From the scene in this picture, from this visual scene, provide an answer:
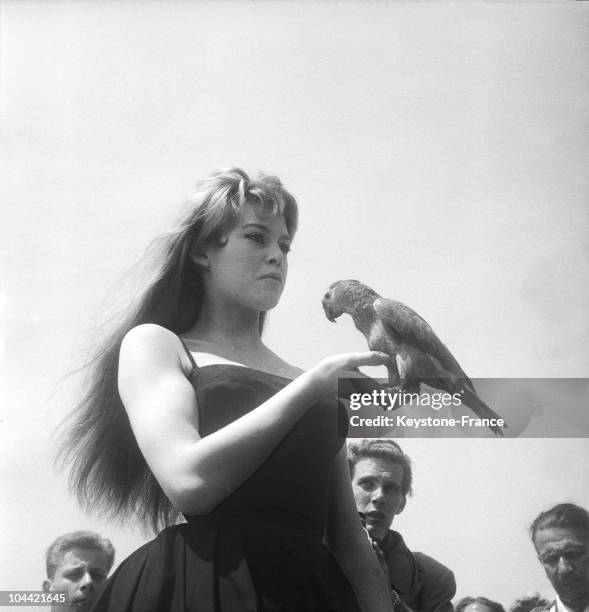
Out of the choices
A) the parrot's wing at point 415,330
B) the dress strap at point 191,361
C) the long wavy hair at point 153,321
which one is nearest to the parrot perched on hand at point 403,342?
the parrot's wing at point 415,330

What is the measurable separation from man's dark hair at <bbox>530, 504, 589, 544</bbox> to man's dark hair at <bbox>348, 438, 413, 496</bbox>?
236mm

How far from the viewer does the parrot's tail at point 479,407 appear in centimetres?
163

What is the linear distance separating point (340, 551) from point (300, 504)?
176 millimetres

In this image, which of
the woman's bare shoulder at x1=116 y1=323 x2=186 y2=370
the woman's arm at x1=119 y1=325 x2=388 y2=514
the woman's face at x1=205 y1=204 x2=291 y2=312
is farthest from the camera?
the woman's face at x1=205 y1=204 x2=291 y2=312

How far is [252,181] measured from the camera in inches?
61.7

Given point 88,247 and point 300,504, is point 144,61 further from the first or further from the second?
point 300,504

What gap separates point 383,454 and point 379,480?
0.05 m

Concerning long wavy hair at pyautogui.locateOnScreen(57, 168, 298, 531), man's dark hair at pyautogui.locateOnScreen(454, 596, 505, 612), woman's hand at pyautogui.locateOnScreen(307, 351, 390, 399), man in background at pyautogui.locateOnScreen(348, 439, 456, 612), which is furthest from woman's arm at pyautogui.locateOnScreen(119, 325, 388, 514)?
man's dark hair at pyautogui.locateOnScreen(454, 596, 505, 612)

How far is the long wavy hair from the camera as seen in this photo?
1550 millimetres

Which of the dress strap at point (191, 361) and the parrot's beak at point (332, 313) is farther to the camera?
the parrot's beak at point (332, 313)

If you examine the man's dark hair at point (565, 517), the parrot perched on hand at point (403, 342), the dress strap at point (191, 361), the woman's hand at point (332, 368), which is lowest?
the man's dark hair at point (565, 517)

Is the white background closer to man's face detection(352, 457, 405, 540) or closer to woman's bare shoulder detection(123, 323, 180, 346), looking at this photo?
man's face detection(352, 457, 405, 540)

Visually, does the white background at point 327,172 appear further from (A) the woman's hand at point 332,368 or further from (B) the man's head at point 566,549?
(A) the woman's hand at point 332,368

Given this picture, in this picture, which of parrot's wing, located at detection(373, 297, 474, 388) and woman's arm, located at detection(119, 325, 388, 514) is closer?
woman's arm, located at detection(119, 325, 388, 514)
